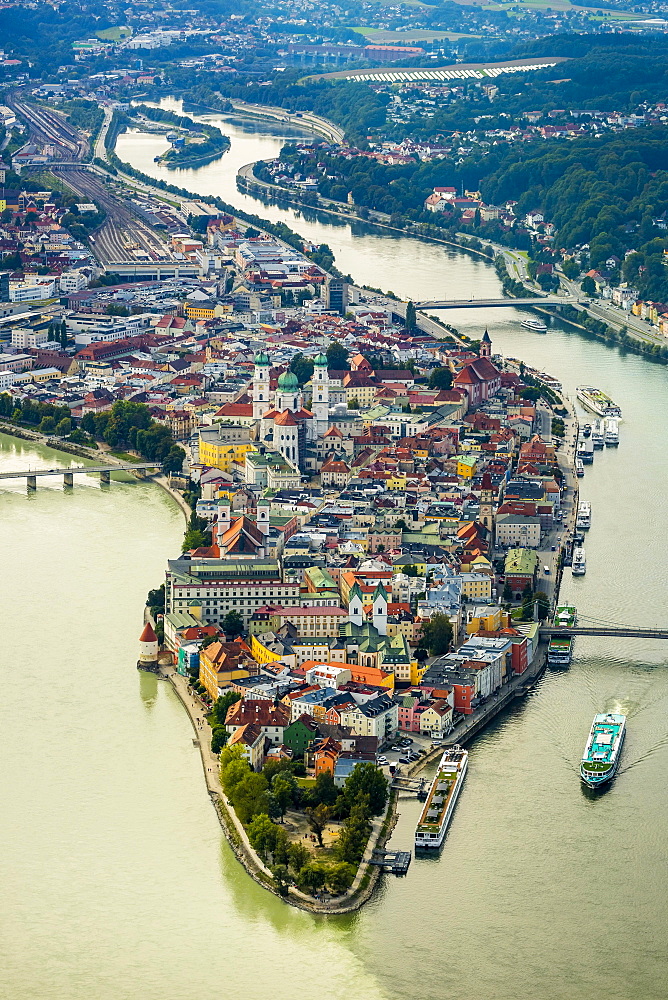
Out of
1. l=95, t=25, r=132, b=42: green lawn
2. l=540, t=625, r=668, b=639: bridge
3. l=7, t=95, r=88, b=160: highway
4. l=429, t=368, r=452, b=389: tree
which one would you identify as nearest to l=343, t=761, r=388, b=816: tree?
l=540, t=625, r=668, b=639: bridge

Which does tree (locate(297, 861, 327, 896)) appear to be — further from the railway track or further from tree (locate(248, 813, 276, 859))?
the railway track

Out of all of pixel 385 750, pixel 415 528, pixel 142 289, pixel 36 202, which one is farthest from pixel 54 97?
pixel 385 750

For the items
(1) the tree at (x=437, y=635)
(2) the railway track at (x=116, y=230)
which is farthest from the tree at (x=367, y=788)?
(2) the railway track at (x=116, y=230)

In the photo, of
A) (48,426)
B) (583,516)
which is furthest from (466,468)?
(48,426)

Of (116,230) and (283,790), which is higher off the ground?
(283,790)

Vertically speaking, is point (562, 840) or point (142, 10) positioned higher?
point (562, 840)

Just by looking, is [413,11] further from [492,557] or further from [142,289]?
[492,557]

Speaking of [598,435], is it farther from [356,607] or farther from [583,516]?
[356,607]
